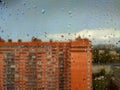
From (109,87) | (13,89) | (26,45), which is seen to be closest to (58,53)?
(26,45)

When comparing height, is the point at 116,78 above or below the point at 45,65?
below

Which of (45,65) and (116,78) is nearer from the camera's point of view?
(45,65)

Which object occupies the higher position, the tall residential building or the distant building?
the tall residential building

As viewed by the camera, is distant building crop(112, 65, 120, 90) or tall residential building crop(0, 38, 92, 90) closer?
tall residential building crop(0, 38, 92, 90)

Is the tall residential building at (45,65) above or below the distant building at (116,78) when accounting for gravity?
above

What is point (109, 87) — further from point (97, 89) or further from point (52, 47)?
point (52, 47)

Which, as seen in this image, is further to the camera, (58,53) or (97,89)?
(97,89)

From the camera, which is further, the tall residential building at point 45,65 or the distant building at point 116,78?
the distant building at point 116,78

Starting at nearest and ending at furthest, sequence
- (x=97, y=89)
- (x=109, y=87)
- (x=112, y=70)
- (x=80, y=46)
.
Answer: (x=80, y=46) < (x=97, y=89) < (x=109, y=87) < (x=112, y=70)
